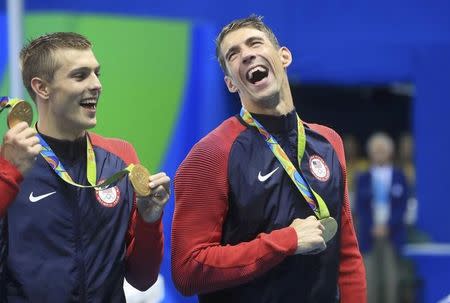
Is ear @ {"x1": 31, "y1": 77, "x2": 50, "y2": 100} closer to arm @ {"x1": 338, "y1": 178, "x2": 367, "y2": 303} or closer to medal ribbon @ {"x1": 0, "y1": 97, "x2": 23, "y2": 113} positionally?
medal ribbon @ {"x1": 0, "y1": 97, "x2": 23, "y2": 113}

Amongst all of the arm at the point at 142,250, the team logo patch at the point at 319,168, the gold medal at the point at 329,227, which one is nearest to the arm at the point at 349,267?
the team logo patch at the point at 319,168

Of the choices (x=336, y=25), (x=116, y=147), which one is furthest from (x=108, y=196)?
(x=336, y=25)

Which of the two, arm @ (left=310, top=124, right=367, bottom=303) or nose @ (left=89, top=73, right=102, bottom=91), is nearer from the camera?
nose @ (left=89, top=73, right=102, bottom=91)

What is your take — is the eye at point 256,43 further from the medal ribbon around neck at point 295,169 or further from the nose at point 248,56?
the medal ribbon around neck at point 295,169

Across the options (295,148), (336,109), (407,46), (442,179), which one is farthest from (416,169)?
(336,109)

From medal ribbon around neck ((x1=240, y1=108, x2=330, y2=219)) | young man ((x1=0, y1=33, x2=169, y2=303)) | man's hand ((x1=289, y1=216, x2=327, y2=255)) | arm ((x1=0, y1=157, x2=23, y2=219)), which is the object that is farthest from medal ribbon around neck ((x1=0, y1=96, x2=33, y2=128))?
man's hand ((x1=289, y1=216, x2=327, y2=255))

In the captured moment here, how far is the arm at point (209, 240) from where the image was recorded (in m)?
3.47

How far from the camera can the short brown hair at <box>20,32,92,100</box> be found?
3.47 meters

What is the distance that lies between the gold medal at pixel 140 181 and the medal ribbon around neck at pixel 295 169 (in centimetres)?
53

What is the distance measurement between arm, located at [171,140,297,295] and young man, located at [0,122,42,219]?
63 centimetres

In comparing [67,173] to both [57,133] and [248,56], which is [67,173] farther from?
[248,56]

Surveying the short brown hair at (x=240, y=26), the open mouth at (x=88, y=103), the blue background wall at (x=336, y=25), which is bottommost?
the open mouth at (x=88, y=103)

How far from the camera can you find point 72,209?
3398mm

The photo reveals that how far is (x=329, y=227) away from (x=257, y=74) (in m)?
0.61
